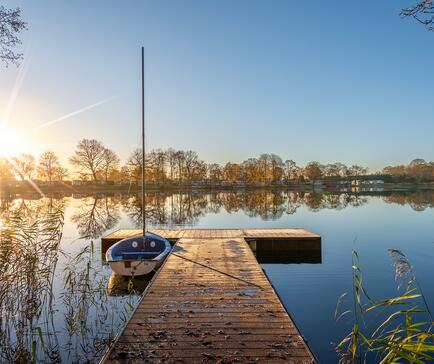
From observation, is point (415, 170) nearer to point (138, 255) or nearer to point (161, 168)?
point (161, 168)

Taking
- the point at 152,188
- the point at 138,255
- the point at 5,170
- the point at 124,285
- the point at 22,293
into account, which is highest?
the point at 5,170

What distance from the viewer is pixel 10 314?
6406 mm

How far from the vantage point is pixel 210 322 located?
16.3 ft

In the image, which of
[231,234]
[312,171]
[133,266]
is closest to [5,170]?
[231,234]

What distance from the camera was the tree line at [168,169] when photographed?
7000cm

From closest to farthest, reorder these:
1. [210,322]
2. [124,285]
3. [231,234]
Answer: [210,322] → [124,285] → [231,234]

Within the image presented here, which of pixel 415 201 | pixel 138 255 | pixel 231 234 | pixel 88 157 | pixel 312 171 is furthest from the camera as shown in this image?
pixel 312 171

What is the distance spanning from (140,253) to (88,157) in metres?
63.3

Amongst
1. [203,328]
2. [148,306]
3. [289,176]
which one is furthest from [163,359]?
[289,176]

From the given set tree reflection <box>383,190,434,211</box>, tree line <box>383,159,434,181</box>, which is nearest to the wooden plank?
tree reflection <box>383,190,434,211</box>

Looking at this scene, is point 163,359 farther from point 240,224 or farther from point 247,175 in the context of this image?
point 247,175

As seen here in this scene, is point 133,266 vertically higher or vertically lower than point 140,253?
lower

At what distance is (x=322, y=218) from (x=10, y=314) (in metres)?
23.3

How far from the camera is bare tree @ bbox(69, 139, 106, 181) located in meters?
68.0
